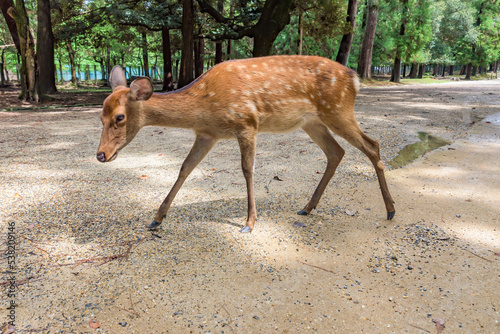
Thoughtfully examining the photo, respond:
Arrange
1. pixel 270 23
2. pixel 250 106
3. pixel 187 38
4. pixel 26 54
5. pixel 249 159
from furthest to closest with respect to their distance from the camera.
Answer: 1. pixel 187 38
2. pixel 270 23
3. pixel 26 54
4. pixel 249 159
5. pixel 250 106

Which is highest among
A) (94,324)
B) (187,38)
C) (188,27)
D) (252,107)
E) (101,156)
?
(188,27)

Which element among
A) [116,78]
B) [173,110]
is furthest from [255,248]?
[116,78]

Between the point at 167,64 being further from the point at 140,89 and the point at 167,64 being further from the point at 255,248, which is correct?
Answer: the point at 255,248

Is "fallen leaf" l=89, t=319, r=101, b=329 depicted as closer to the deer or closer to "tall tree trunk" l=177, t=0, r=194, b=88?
the deer

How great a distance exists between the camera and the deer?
3.12 meters

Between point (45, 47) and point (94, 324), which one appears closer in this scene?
point (94, 324)

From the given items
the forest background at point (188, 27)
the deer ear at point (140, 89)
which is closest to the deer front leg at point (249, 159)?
the deer ear at point (140, 89)

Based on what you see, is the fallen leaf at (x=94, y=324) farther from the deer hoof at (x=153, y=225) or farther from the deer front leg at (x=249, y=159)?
the deer front leg at (x=249, y=159)

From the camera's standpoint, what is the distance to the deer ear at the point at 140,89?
279 cm

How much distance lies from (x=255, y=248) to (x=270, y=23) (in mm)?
11619

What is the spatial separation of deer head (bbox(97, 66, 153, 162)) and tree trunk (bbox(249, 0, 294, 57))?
10.9 meters

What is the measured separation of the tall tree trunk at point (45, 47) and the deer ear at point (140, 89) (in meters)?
16.0

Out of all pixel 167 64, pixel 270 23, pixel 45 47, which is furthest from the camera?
pixel 167 64

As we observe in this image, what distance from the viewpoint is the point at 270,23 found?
1296 centimetres
